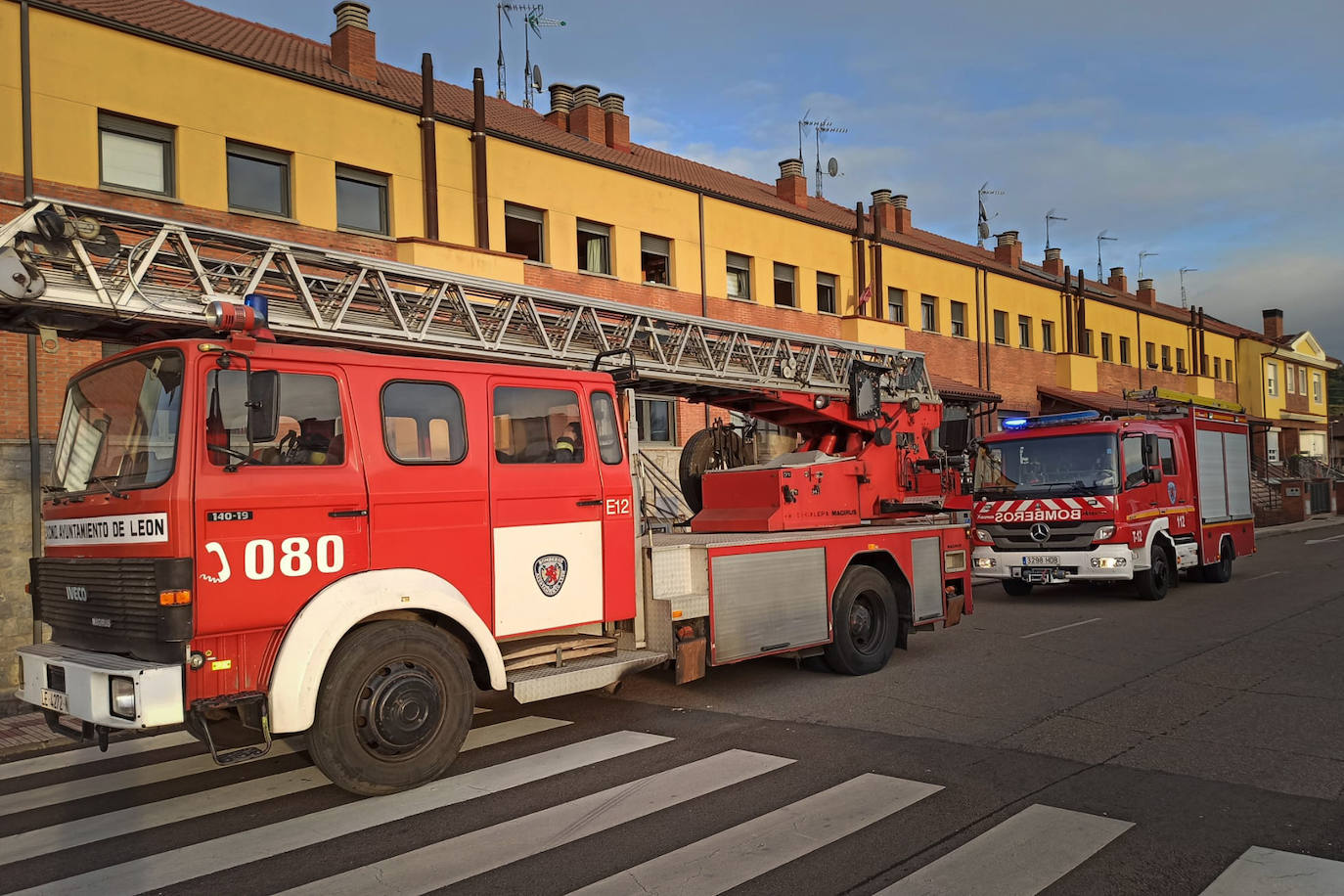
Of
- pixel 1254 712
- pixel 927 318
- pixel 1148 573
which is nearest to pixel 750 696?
pixel 1254 712

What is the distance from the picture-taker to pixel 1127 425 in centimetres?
1382

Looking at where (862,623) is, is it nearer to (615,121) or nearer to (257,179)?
(257,179)

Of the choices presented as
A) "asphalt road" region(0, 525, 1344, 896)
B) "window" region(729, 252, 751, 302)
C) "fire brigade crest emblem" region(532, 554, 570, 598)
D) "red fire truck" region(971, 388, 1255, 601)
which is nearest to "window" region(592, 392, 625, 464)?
"fire brigade crest emblem" region(532, 554, 570, 598)

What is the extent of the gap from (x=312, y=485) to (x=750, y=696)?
13.4 feet

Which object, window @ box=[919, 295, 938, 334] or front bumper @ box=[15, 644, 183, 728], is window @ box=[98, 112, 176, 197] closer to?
front bumper @ box=[15, 644, 183, 728]

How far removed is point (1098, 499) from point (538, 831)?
10501 mm

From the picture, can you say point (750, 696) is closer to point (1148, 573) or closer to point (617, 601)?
point (617, 601)

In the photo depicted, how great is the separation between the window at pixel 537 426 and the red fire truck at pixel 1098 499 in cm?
850

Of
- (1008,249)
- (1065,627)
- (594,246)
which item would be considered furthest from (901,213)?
(1065,627)

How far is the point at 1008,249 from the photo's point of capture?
130 ft

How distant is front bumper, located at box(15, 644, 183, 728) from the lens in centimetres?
493

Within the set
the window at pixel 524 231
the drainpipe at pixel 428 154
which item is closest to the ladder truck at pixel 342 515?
the drainpipe at pixel 428 154

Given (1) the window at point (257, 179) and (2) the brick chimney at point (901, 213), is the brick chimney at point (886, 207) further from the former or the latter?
(1) the window at point (257, 179)

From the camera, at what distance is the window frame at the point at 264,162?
47.5 ft
